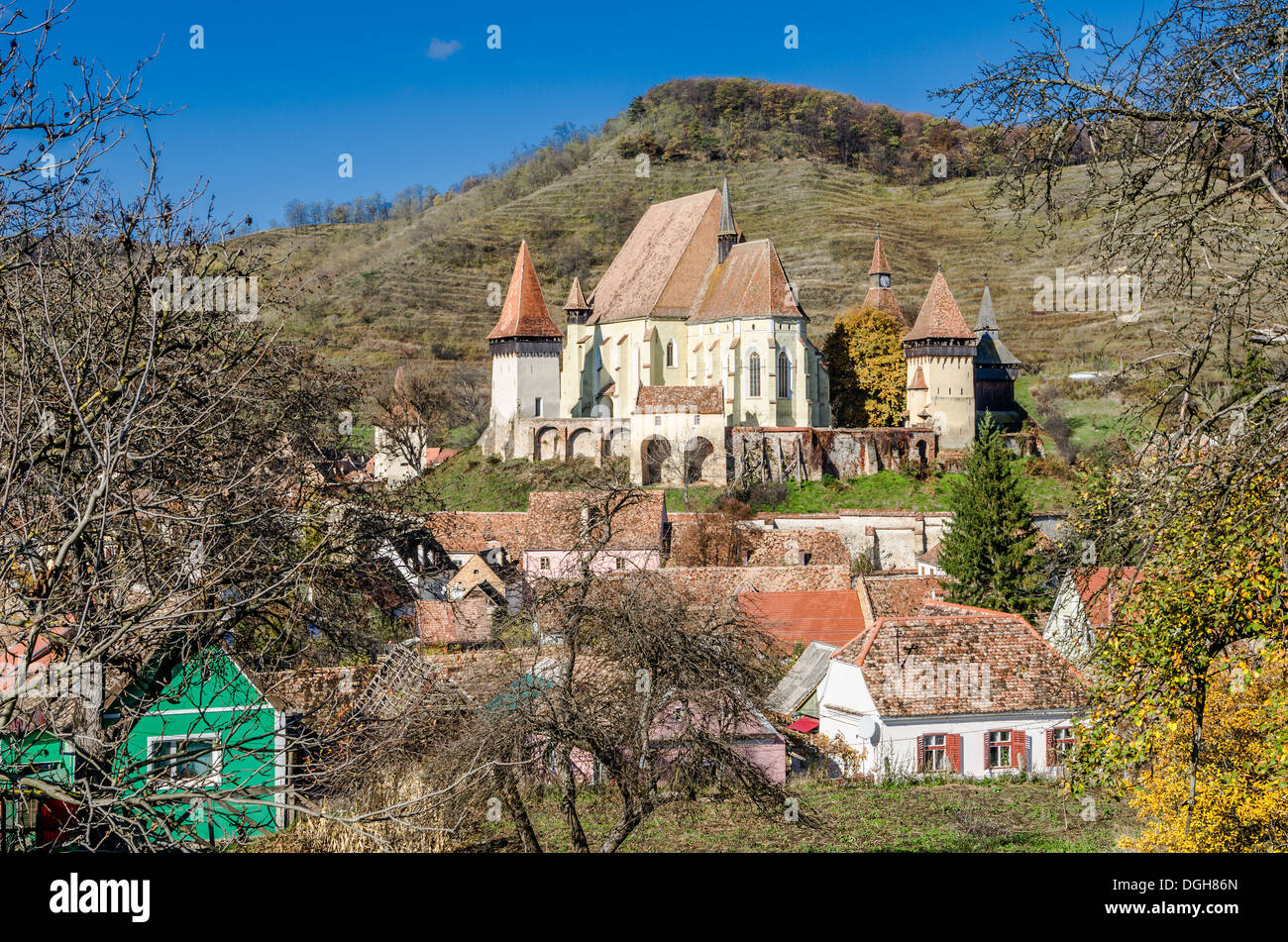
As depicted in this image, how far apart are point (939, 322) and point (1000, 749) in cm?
3588

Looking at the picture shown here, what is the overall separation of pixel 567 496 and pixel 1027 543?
1586cm

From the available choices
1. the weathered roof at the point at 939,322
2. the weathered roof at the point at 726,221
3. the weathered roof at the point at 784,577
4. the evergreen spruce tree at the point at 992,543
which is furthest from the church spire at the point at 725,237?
the weathered roof at the point at 784,577

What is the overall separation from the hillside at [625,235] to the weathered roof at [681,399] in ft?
91.8

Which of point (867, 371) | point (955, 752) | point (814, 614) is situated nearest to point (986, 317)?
point (867, 371)

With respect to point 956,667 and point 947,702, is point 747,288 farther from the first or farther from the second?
point 947,702

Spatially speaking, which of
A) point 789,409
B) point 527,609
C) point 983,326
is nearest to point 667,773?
point 527,609

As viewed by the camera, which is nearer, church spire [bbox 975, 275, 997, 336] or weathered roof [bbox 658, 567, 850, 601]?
weathered roof [bbox 658, 567, 850, 601]

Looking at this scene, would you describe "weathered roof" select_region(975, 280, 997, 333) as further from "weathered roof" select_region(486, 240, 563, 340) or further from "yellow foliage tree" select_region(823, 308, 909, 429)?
"weathered roof" select_region(486, 240, 563, 340)

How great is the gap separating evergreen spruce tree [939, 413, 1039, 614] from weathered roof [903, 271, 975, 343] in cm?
2026

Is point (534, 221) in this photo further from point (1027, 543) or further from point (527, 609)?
point (527, 609)

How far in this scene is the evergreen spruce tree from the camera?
3550 centimetres

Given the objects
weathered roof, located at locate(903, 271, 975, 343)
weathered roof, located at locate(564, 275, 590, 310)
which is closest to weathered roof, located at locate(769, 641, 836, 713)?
weathered roof, located at locate(903, 271, 975, 343)

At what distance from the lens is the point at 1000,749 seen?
2375 cm
